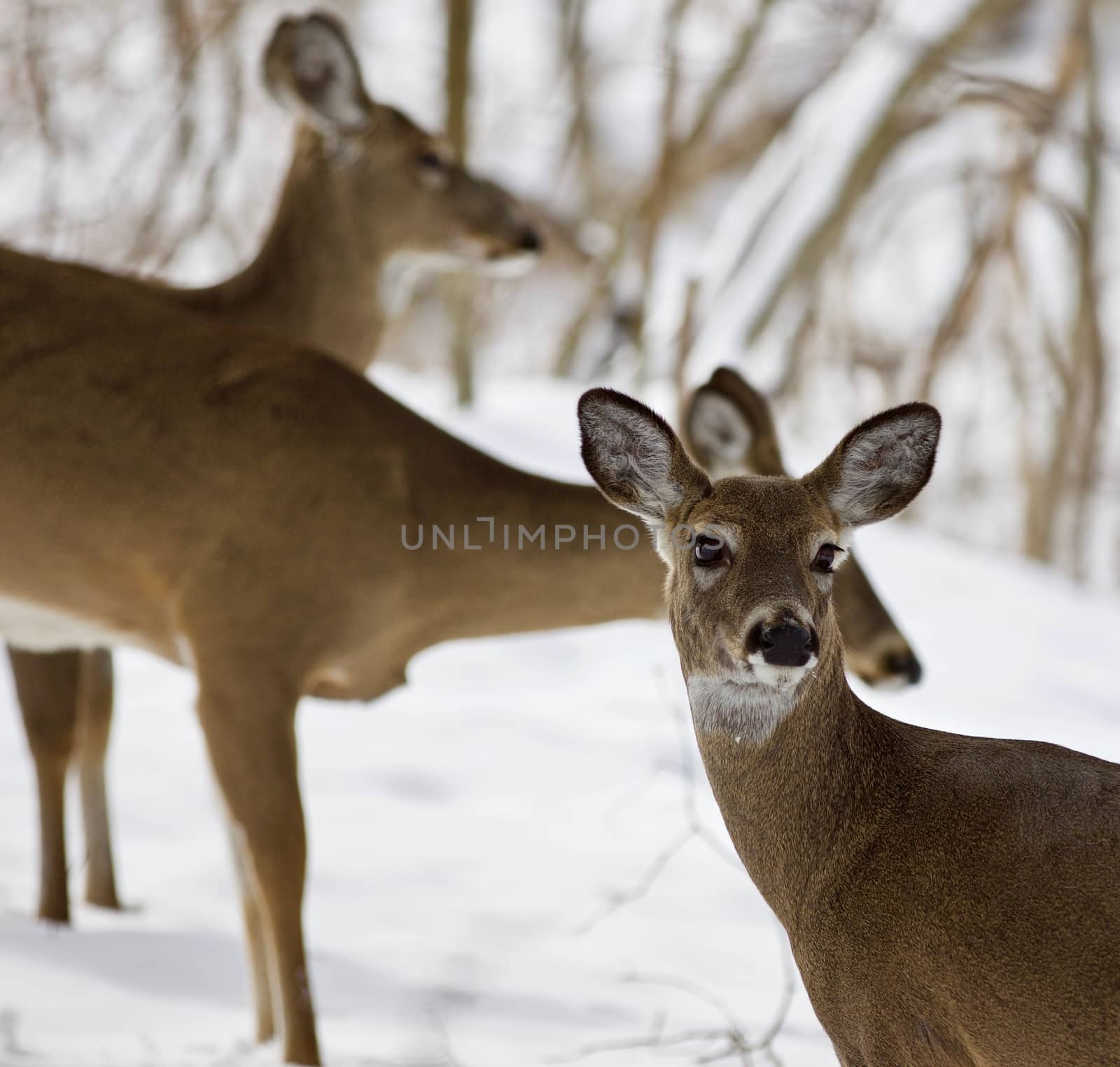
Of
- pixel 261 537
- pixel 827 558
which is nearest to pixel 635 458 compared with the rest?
pixel 827 558

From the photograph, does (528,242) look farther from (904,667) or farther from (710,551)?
(710,551)

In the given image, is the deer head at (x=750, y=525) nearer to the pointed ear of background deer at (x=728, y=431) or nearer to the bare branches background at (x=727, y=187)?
the pointed ear of background deer at (x=728, y=431)

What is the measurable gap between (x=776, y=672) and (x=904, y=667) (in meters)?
1.57

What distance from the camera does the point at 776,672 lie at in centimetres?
227

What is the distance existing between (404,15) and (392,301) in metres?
7.93

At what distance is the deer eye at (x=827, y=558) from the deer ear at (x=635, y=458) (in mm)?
247

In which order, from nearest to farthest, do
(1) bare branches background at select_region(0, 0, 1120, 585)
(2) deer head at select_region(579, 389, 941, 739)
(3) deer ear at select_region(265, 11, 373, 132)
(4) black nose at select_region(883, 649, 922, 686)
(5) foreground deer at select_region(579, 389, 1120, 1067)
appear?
(5) foreground deer at select_region(579, 389, 1120, 1067)
(2) deer head at select_region(579, 389, 941, 739)
(4) black nose at select_region(883, 649, 922, 686)
(3) deer ear at select_region(265, 11, 373, 132)
(1) bare branches background at select_region(0, 0, 1120, 585)

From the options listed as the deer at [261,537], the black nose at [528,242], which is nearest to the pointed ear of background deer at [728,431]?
the deer at [261,537]

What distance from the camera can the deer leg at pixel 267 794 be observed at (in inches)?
140

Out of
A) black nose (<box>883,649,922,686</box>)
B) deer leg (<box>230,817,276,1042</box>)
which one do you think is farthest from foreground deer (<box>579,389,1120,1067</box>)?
deer leg (<box>230,817,276,1042</box>)

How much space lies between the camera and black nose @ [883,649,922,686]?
372cm

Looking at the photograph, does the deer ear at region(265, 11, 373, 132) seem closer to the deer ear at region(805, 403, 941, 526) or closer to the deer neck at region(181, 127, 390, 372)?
the deer neck at region(181, 127, 390, 372)

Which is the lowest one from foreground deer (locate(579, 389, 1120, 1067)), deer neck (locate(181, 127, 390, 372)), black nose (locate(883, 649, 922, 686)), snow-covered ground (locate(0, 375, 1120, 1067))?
snow-covered ground (locate(0, 375, 1120, 1067))

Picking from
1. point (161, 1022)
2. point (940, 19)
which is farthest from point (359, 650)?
point (940, 19)
